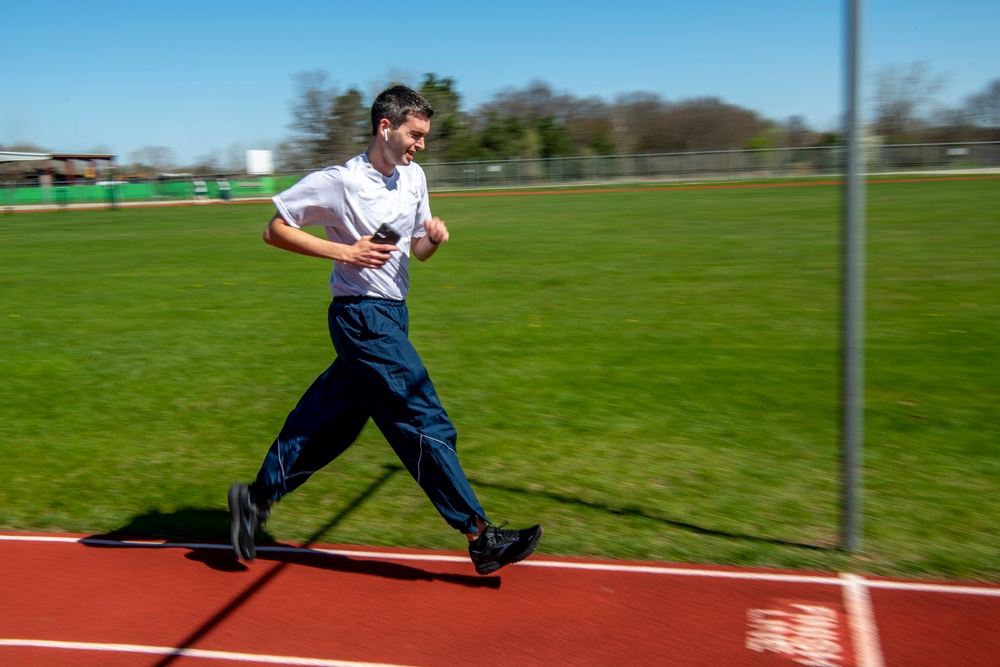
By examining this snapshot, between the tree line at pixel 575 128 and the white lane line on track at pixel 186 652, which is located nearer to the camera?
the white lane line on track at pixel 186 652

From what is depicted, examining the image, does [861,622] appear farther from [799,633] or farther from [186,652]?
[186,652]

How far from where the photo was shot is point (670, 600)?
388 centimetres

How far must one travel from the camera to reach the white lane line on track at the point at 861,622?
3.41m

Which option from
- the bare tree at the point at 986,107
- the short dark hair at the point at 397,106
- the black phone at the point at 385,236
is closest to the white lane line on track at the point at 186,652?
the black phone at the point at 385,236

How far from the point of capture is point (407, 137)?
156 inches

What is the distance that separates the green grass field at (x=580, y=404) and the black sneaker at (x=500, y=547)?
0.48 meters

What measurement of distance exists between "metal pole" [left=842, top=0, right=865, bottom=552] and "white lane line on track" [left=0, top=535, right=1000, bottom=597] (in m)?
0.35

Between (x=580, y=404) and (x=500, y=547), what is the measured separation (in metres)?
3.07

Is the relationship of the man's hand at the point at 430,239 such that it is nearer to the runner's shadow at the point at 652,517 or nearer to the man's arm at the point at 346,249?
the man's arm at the point at 346,249

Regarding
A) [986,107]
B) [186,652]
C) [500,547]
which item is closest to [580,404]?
[500,547]

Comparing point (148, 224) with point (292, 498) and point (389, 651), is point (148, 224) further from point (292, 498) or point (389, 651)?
point (389, 651)

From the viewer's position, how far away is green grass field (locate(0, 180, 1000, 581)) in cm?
479

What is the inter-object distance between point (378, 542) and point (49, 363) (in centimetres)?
561

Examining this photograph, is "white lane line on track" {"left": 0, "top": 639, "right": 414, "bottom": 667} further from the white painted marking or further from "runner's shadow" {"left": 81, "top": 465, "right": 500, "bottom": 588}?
the white painted marking
